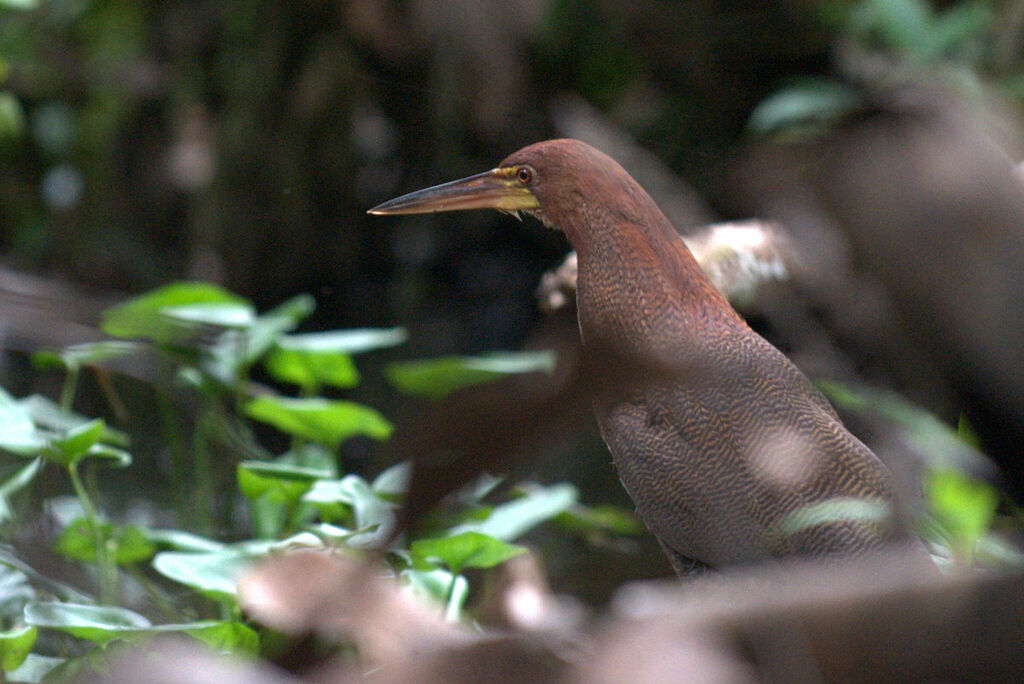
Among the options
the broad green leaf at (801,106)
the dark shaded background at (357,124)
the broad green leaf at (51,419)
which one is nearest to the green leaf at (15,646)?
the broad green leaf at (51,419)

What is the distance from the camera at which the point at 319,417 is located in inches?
100

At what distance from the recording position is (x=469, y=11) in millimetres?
5250

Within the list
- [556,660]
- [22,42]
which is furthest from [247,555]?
[22,42]

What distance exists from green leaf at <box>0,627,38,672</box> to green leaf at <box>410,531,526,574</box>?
25.3 inches

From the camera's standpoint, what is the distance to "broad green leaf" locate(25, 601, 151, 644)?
1809mm

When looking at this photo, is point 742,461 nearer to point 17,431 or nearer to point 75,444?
point 75,444

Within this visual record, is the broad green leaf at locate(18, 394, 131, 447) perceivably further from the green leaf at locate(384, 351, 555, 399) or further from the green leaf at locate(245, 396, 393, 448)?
the green leaf at locate(384, 351, 555, 399)

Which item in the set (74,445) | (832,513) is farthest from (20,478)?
(832,513)

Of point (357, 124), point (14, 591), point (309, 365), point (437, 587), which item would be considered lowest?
point (14, 591)

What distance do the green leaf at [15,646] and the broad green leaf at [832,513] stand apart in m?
1.23

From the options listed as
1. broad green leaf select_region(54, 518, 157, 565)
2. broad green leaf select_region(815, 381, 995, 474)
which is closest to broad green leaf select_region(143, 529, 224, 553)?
broad green leaf select_region(54, 518, 157, 565)

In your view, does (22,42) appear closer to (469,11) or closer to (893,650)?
(469,11)

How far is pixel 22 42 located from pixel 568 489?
11.1 ft

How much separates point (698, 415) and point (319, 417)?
1005 mm
